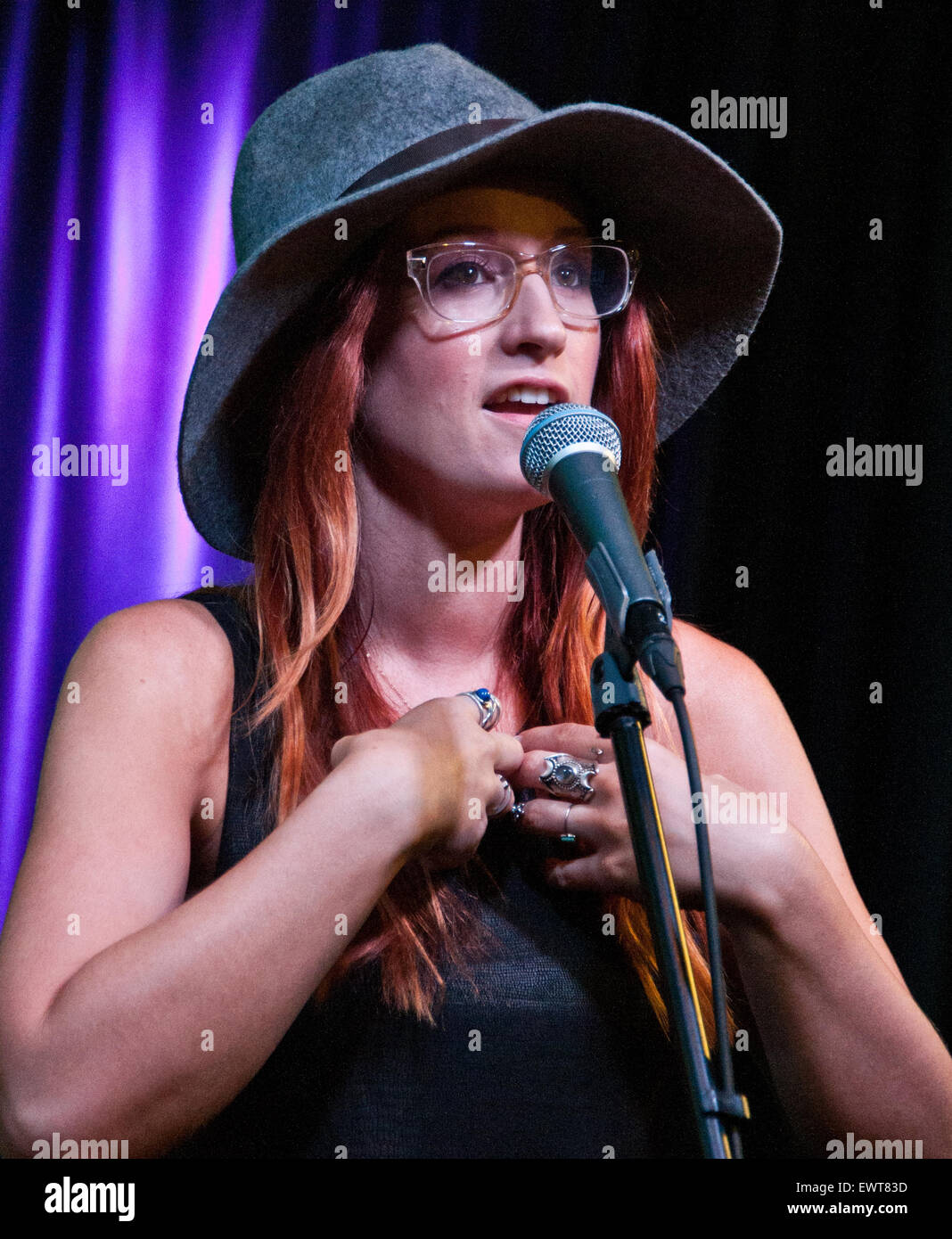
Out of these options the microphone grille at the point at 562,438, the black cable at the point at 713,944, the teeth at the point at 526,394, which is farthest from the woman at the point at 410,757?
the black cable at the point at 713,944

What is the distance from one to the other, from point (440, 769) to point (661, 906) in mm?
397

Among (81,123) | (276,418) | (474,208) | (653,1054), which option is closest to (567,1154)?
(653,1054)

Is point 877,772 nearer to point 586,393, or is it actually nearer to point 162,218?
point 586,393

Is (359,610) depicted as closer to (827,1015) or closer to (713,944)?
(827,1015)

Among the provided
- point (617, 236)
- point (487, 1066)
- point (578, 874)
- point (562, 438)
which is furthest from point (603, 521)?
point (617, 236)

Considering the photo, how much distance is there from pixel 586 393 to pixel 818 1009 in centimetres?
71

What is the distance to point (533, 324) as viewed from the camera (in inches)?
52.0

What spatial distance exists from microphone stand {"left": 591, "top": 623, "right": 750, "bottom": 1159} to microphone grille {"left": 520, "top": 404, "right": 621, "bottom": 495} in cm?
21

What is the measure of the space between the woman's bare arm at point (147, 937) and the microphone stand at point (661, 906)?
339 millimetres

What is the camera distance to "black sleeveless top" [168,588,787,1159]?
47.5 inches

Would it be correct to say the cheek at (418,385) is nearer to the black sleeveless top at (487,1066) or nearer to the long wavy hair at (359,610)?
the long wavy hair at (359,610)

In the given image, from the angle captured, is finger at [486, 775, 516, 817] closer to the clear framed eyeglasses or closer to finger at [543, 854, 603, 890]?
finger at [543, 854, 603, 890]

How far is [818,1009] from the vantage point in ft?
4.00

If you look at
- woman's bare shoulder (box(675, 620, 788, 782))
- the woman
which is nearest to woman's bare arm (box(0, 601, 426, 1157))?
the woman
